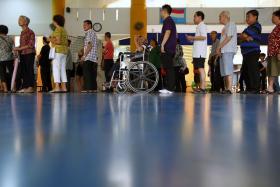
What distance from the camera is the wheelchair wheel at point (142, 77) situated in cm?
646

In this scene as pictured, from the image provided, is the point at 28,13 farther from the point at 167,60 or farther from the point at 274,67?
the point at 274,67

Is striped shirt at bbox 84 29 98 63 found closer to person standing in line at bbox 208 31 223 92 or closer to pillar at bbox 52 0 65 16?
person standing in line at bbox 208 31 223 92

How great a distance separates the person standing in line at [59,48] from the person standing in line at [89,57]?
0.33m

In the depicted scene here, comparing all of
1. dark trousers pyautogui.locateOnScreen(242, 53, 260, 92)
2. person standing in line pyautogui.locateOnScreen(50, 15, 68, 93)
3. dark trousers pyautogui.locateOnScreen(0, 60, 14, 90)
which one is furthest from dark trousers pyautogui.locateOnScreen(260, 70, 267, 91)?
dark trousers pyautogui.locateOnScreen(0, 60, 14, 90)

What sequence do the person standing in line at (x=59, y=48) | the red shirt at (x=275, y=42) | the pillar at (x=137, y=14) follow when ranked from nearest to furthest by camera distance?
the red shirt at (x=275, y=42) < the person standing in line at (x=59, y=48) < the pillar at (x=137, y=14)

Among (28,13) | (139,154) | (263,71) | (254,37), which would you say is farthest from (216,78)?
(28,13)

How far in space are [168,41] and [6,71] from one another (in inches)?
131

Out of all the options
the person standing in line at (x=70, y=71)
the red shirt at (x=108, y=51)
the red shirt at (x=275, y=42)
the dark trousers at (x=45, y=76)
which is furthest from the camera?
the red shirt at (x=108, y=51)

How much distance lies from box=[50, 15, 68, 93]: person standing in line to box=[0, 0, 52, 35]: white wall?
23.7 ft

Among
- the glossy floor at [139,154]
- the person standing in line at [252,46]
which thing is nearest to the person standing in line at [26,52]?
the person standing in line at [252,46]

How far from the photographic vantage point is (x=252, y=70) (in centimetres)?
622

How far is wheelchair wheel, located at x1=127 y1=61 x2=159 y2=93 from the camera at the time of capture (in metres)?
6.46

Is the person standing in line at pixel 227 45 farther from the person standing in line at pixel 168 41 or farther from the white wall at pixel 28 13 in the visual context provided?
the white wall at pixel 28 13

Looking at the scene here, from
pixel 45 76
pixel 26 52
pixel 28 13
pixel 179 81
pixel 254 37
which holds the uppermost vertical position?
pixel 28 13
